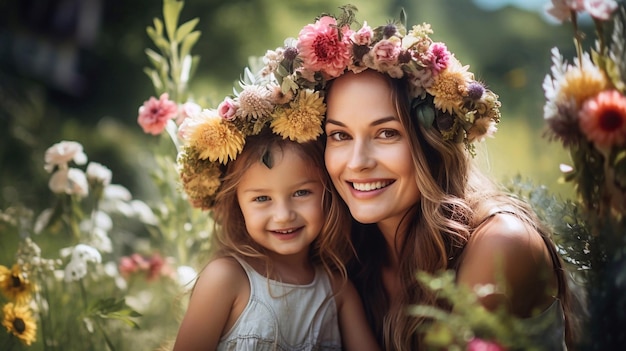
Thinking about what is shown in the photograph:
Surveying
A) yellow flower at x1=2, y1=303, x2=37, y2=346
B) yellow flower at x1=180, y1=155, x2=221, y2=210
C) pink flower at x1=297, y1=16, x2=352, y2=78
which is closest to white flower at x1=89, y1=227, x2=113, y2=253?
yellow flower at x1=2, y1=303, x2=37, y2=346

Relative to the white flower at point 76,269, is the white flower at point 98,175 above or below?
above

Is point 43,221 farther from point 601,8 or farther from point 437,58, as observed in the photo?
point 601,8

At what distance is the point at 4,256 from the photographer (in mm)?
3713

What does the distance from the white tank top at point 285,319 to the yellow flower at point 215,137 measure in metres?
0.46

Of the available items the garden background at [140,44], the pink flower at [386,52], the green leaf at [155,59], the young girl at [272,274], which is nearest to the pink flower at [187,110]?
the green leaf at [155,59]

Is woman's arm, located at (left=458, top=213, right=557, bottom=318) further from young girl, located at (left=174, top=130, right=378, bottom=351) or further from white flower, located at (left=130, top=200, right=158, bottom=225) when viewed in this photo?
white flower, located at (left=130, top=200, right=158, bottom=225)

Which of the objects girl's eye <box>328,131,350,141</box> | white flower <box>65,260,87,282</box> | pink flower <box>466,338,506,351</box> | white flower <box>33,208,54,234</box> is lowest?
pink flower <box>466,338,506,351</box>

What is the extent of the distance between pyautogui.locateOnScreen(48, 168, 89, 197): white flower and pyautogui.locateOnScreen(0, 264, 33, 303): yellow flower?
1.59 feet

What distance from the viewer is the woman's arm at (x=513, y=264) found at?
261cm

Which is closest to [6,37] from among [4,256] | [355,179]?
[4,256]

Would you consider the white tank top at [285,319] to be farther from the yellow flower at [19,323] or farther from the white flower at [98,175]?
the white flower at [98,175]

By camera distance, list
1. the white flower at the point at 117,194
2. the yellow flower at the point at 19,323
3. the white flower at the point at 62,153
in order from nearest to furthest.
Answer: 1. the yellow flower at the point at 19,323
2. the white flower at the point at 62,153
3. the white flower at the point at 117,194

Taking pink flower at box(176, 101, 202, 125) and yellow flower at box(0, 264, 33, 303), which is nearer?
yellow flower at box(0, 264, 33, 303)

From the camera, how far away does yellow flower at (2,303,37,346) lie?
315 cm
